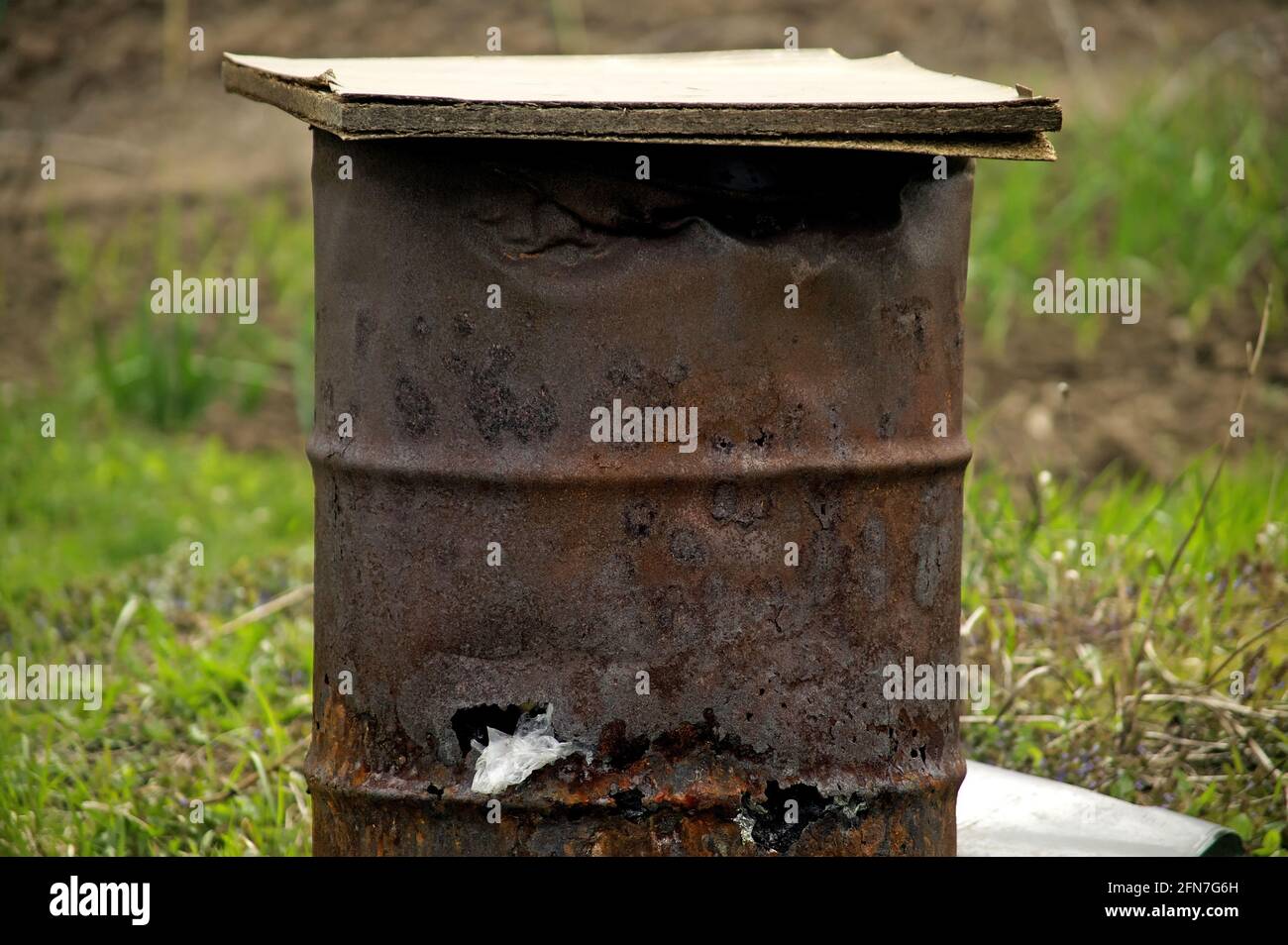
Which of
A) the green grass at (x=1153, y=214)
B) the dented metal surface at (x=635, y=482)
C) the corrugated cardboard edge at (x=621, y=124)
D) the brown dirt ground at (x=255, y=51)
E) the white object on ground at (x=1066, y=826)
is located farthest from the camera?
the brown dirt ground at (x=255, y=51)

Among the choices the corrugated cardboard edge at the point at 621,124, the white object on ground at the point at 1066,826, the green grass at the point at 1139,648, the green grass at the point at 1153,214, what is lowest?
the white object on ground at the point at 1066,826

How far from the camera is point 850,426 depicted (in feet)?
6.89

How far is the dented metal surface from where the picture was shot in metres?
2.02

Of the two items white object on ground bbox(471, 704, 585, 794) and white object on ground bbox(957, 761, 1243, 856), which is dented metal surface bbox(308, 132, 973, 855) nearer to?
white object on ground bbox(471, 704, 585, 794)

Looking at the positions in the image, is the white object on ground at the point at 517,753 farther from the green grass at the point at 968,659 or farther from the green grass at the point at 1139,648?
the green grass at the point at 1139,648

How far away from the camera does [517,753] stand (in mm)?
2062

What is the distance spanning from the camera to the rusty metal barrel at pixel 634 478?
2.02 meters

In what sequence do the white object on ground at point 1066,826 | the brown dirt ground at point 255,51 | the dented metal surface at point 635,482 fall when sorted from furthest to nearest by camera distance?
1. the brown dirt ground at point 255,51
2. the white object on ground at point 1066,826
3. the dented metal surface at point 635,482

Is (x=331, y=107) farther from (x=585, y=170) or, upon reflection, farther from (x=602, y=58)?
(x=602, y=58)

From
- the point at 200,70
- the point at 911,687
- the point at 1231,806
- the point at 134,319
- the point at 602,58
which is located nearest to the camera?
the point at 911,687

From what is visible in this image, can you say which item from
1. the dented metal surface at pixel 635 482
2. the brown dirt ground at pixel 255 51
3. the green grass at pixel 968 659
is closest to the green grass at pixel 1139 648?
the green grass at pixel 968 659

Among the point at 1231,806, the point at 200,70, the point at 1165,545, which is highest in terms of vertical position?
the point at 200,70
